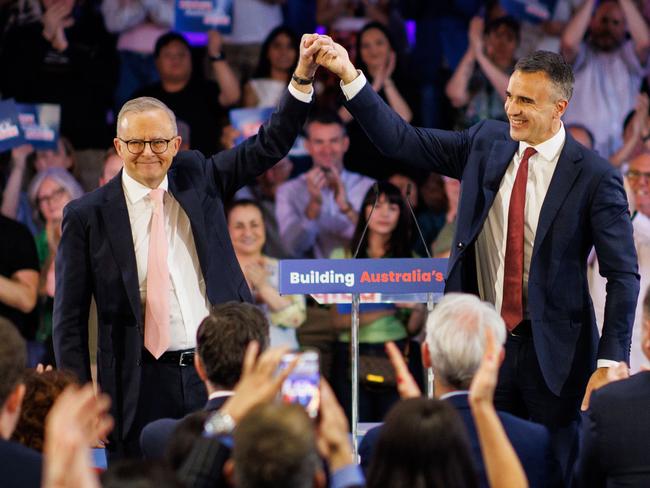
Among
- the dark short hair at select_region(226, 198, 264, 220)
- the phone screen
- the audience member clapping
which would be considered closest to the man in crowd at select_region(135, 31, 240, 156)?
the dark short hair at select_region(226, 198, 264, 220)

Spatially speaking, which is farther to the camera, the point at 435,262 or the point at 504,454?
the point at 435,262

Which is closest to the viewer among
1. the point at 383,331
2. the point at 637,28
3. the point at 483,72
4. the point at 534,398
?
the point at 534,398

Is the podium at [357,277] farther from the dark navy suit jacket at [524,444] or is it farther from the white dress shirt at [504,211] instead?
the dark navy suit jacket at [524,444]

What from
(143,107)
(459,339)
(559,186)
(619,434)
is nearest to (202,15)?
(143,107)

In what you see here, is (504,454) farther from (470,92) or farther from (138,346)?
(470,92)

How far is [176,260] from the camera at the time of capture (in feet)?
12.4

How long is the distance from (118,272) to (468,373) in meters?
1.49

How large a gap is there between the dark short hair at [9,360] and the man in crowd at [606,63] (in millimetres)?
5157

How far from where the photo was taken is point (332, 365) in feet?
20.4

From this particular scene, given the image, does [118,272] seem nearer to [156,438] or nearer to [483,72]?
[156,438]

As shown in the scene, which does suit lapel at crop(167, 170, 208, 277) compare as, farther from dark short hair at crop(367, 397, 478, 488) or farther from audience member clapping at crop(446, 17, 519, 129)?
audience member clapping at crop(446, 17, 519, 129)

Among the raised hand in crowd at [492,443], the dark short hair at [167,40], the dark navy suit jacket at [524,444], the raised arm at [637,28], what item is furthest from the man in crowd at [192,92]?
the raised hand in crowd at [492,443]

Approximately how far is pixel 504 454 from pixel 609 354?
1.28 m

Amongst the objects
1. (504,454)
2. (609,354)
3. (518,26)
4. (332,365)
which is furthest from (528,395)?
(518,26)
